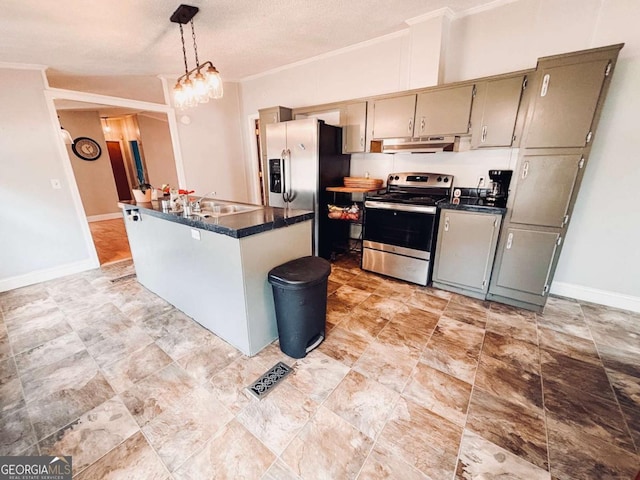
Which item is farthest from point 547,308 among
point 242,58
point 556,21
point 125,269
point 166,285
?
point 125,269

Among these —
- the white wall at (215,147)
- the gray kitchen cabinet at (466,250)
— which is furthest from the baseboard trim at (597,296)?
the white wall at (215,147)

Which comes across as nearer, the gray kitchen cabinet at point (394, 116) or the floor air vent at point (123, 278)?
the gray kitchen cabinet at point (394, 116)

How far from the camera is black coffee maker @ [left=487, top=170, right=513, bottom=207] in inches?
103

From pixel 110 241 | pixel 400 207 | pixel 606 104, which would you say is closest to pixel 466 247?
pixel 400 207

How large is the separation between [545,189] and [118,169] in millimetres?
9529

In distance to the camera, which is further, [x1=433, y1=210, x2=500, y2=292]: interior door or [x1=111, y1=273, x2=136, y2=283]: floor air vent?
[x1=111, y1=273, x2=136, y2=283]: floor air vent

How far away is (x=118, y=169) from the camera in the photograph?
24.5 ft

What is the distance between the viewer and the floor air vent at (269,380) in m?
1.65

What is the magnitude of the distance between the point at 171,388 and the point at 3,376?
4.14ft

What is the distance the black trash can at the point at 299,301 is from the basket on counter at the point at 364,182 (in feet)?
6.18

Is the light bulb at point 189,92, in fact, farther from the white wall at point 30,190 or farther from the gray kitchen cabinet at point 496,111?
the gray kitchen cabinet at point 496,111

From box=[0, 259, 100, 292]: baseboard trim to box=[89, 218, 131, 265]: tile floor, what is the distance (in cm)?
23
